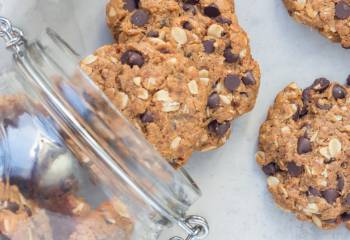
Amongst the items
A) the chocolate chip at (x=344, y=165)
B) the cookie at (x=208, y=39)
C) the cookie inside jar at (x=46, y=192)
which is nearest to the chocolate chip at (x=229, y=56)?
the cookie at (x=208, y=39)

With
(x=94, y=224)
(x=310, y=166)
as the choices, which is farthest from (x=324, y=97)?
(x=94, y=224)

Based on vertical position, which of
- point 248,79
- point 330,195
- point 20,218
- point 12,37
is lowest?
point 330,195

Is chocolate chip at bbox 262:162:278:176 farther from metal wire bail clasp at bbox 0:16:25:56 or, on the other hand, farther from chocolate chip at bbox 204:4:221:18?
metal wire bail clasp at bbox 0:16:25:56

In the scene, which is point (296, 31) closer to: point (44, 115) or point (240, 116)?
point (240, 116)

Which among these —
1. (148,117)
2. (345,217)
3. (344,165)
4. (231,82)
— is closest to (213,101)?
(231,82)

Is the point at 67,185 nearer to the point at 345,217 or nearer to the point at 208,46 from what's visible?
the point at 208,46

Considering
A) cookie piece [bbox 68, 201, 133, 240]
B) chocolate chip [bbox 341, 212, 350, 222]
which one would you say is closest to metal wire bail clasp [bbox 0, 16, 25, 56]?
cookie piece [bbox 68, 201, 133, 240]

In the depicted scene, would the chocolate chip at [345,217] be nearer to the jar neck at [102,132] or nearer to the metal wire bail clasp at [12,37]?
the jar neck at [102,132]
